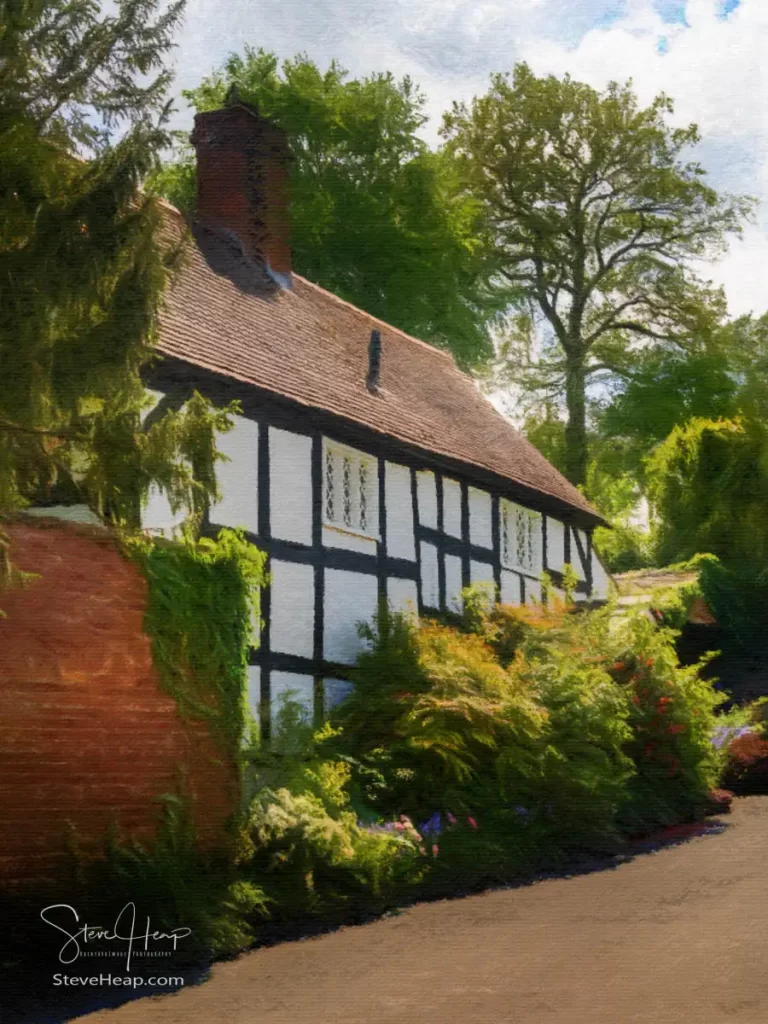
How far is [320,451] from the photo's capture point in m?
15.0

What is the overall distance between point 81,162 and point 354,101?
69.2ft

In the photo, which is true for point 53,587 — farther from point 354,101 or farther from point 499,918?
point 354,101

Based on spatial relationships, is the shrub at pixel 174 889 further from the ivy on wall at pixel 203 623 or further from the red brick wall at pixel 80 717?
the ivy on wall at pixel 203 623

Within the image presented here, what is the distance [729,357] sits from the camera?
121ft

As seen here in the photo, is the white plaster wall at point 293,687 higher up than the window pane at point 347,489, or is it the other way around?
the window pane at point 347,489

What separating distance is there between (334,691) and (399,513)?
10.2ft

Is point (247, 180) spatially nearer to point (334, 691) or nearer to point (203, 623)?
point (334, 691)

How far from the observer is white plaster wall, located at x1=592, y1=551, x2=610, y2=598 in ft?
83.7

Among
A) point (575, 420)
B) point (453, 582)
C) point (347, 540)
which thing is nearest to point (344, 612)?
point (347, 540)

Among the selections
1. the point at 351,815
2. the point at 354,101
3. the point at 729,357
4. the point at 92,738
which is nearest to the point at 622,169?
the point at 729,357

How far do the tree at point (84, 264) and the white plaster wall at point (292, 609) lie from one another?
19.2 ft

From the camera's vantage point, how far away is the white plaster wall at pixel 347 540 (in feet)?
49.5

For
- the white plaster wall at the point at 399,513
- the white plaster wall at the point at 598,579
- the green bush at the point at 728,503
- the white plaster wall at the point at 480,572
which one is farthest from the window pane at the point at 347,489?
the green bush at the point at 728,503

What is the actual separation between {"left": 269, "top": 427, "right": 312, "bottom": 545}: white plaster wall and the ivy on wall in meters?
4.59
